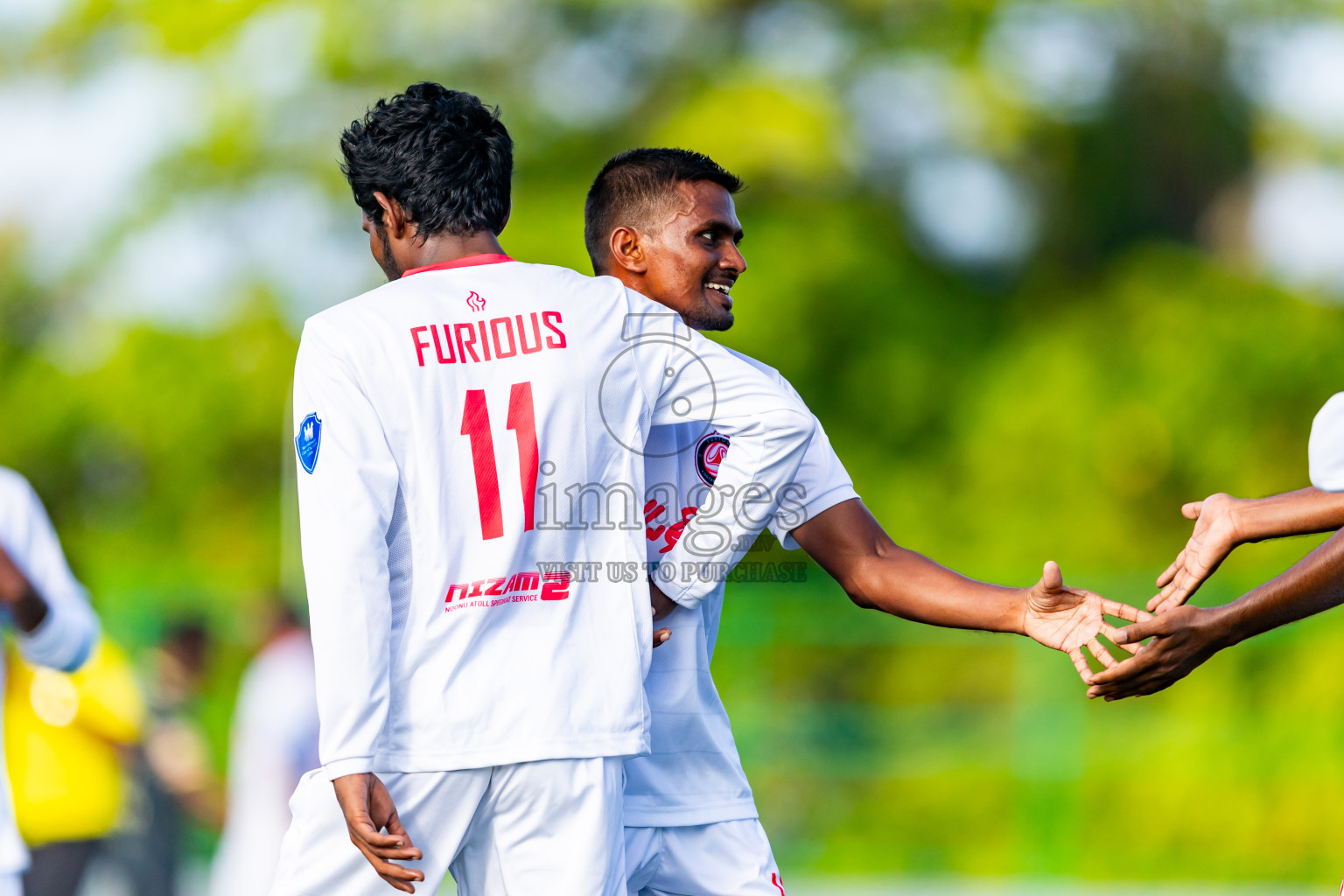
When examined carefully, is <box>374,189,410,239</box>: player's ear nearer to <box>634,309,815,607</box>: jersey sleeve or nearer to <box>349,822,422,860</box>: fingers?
<box>634,309,815,607</box>: jersey sleeve

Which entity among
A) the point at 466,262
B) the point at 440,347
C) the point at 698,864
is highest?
the point at 466,262

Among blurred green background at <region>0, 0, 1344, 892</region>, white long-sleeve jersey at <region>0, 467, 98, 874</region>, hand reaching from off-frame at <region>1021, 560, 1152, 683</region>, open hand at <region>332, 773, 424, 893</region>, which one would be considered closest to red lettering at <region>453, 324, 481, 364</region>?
open hand at <region>332, 773, 424, 893</region>

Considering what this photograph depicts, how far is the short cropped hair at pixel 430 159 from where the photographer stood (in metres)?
3.29

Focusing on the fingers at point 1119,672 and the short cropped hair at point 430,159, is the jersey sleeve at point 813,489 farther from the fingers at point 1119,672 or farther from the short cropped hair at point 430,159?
the short cropped hair at point 430,159

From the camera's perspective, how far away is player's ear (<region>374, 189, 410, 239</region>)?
3.34m

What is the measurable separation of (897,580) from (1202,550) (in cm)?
77

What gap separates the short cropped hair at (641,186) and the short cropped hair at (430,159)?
33.5 inches

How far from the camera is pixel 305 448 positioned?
10.1 feet

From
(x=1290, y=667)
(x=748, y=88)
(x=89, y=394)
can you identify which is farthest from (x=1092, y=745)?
(x=89, y=394)

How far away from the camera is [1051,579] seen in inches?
143

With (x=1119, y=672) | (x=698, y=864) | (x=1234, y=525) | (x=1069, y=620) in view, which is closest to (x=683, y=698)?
(x=698, y=864)

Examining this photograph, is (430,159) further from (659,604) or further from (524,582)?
(659,604)

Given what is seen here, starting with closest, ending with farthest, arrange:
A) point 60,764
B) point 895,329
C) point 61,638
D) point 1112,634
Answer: point 1112,634
point 61,638
point 60,764
point 895,329

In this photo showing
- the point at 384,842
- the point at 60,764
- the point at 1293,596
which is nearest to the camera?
the point at 384,842
